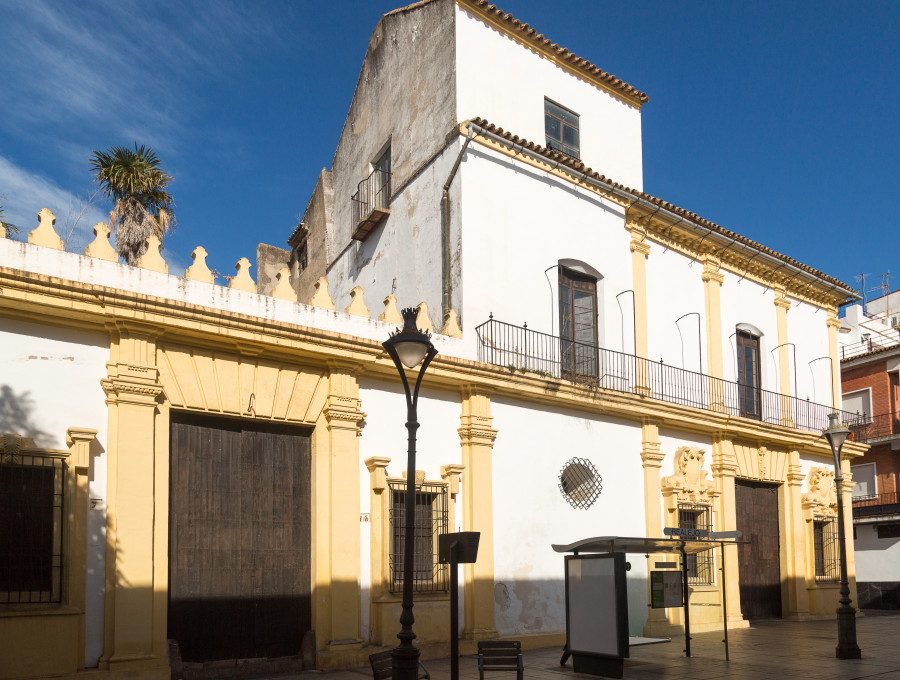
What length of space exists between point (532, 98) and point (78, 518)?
11465 millimetres

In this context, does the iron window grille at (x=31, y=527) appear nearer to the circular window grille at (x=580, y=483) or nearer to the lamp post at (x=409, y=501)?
the lamp post at (x=409, y=501)

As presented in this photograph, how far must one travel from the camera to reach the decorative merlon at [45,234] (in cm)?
1009

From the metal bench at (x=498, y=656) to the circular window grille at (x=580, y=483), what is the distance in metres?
5.26

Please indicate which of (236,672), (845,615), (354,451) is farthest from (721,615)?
(236,672)

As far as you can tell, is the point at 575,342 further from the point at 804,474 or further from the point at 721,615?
the point at 804,474

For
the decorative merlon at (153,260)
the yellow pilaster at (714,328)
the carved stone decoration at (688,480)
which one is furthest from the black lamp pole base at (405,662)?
the yellow pilaster at (714,328)

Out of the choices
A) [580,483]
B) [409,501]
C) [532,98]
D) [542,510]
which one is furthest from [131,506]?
[532,98]

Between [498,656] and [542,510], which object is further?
[542,510]

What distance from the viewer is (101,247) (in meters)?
10.5

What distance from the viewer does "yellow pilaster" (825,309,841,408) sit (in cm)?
2242

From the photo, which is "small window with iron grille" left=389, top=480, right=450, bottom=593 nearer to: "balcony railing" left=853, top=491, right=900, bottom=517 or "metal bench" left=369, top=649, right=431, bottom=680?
"metal bench" left=369, top=649, right=431, bottom=680

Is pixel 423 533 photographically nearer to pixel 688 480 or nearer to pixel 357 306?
pixel 357 306

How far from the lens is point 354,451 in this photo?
40.2 feet

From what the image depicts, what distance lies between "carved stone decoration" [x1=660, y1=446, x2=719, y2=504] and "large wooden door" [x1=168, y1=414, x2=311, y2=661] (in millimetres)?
7864
